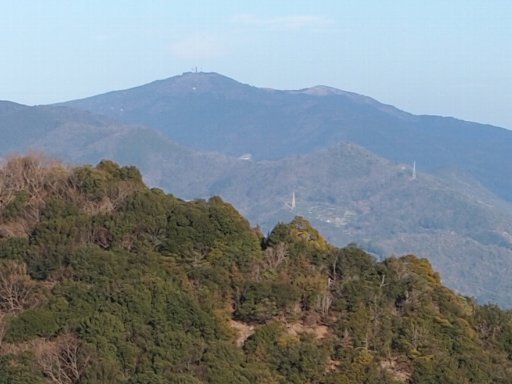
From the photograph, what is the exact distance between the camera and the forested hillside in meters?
19.8

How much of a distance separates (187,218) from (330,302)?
5106mm

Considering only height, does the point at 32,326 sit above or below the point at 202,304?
below

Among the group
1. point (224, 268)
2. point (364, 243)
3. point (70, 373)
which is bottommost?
point (364, 243)

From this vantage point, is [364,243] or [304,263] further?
[364,243]

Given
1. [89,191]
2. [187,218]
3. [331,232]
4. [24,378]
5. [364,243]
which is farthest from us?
[331,232]

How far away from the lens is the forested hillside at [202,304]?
1980 cm

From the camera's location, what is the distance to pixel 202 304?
22344 millimetres

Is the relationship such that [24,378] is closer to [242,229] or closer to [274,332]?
[274,332]

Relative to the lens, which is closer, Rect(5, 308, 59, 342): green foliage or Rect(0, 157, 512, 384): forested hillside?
Rect(0, 157, 512, 384): forested hillside

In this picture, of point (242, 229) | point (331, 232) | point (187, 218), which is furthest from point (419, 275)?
point (331, 232)

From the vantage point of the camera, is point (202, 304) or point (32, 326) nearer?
point (32, 326)

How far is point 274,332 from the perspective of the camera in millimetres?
21609

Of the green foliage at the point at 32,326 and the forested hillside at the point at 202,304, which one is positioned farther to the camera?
the green foliage at the point at 32,326

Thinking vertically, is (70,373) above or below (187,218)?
below
